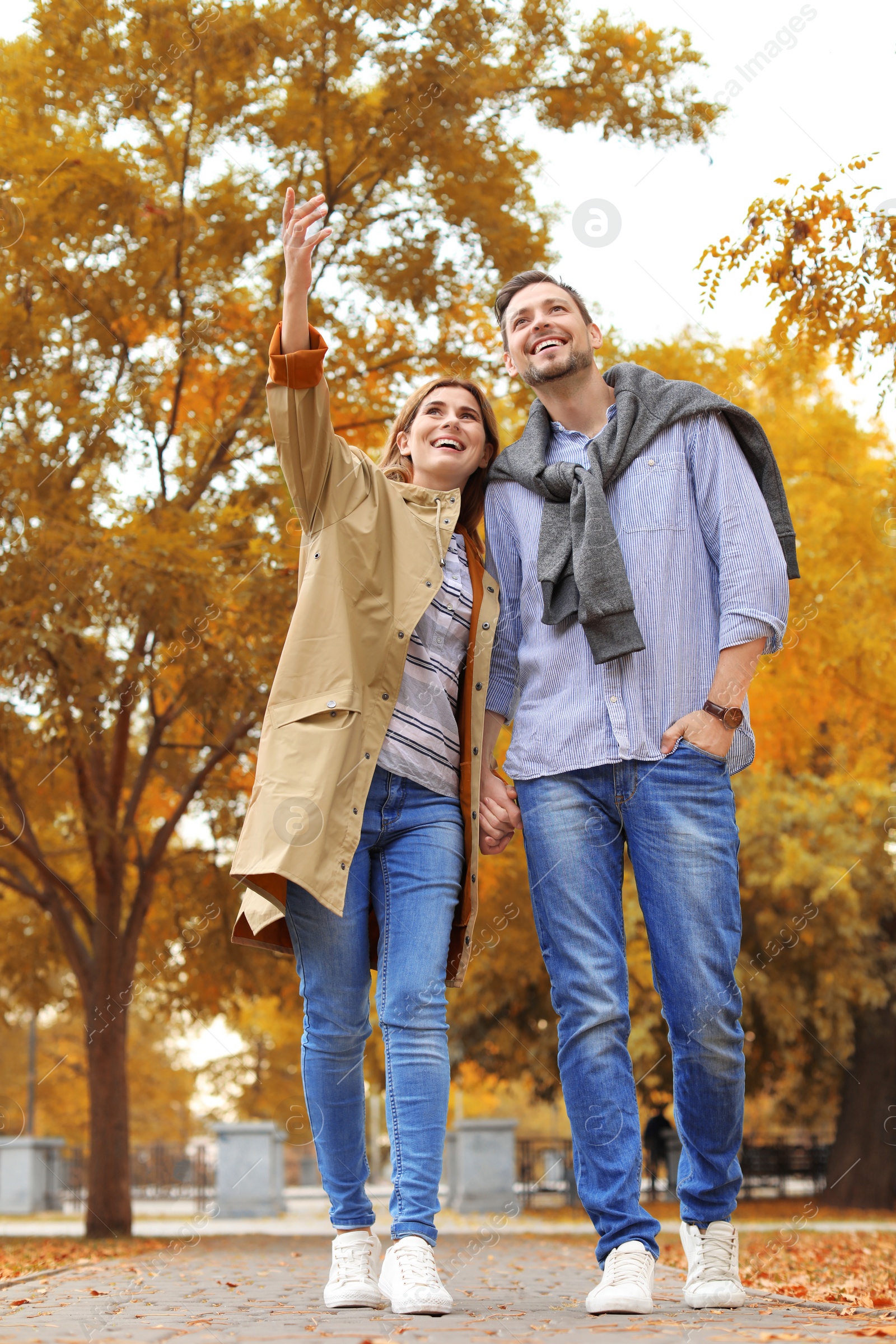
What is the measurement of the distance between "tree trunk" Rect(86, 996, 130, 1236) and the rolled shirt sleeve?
8.23m

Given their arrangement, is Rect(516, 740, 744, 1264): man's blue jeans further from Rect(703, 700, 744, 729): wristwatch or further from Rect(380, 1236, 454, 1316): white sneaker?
Rect(380, 1236, 454, 1316): white sneaker

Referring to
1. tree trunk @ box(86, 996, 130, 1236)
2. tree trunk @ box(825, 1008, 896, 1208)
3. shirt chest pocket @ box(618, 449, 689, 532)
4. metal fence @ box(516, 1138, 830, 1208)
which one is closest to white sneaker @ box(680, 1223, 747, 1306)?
shirt chest pocket @ box(618, 449, 689, 532)

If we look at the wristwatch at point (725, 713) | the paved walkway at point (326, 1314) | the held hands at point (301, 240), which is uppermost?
the held hands at point (301, 240)

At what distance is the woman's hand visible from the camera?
10.4 feet

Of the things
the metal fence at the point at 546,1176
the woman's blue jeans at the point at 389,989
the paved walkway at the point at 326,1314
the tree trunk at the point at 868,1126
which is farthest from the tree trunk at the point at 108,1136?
the tree trunk at the point at 868,1126

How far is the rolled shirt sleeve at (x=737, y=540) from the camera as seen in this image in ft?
10.5

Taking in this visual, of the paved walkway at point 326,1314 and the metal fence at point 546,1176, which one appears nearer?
the paved walkway at point 326,1314

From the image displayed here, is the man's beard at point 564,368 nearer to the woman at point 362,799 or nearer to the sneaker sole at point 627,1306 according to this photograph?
the woman at point 362,799

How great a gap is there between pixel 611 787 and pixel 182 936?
8.62 metres

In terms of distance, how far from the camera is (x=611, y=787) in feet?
10.6

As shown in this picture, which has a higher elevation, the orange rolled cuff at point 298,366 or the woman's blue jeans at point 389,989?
the orange rolled cuff at point 298,366

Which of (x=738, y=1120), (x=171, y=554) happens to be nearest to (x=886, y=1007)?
(x=171, y=554)

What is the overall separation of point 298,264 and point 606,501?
98cm

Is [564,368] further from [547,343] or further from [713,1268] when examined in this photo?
[713,1268]
